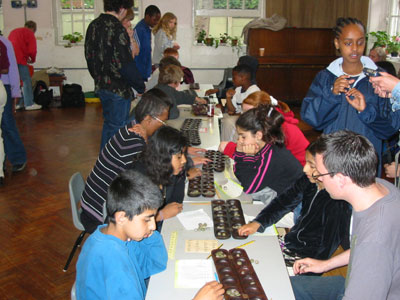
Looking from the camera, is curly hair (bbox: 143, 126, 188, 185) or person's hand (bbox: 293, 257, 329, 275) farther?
curly hair (bbox: 143, 126, 188, 185)

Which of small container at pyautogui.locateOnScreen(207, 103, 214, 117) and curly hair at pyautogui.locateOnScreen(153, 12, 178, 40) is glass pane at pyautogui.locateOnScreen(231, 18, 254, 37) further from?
small container at pyautogui.locateOnScreen(207, 103, 214, 117)

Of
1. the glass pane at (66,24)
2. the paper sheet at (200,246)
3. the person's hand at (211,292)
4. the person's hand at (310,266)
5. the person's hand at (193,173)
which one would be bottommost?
the person's hand at (310,266)

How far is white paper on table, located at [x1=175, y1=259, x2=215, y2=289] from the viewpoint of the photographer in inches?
67.4

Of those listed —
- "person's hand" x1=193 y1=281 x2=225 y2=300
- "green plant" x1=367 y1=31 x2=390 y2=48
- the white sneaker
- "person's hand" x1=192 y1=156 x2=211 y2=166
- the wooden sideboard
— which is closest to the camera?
"person's hand" x1=193 y1=281 x2=225 y2=300

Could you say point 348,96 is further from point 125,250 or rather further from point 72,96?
point 72,96

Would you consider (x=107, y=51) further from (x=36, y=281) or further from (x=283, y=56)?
(x=283, y=56)

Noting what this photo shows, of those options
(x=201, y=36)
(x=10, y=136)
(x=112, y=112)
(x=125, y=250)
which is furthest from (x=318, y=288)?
(x=201, y=36)

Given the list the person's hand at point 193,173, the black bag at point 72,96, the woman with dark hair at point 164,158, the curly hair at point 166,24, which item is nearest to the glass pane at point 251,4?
the curly hair at point 166,24

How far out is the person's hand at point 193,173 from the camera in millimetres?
2825

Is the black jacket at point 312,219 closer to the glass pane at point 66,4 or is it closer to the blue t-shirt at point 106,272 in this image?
the blue t-shirt at point 106,272

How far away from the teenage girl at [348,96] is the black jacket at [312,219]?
1.80 ft

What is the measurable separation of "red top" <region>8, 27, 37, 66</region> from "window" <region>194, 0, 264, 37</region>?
12.1 ft

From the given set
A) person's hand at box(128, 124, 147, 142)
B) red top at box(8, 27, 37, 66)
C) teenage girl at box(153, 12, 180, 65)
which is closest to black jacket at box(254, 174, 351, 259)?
person's hand at box(128, 124, 147, 142)

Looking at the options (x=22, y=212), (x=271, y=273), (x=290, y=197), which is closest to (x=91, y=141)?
(x=22, y=212)
